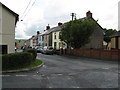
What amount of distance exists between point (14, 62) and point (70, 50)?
85.9ft

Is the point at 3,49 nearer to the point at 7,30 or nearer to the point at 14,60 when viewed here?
the point at 7,30

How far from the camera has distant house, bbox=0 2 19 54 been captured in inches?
837

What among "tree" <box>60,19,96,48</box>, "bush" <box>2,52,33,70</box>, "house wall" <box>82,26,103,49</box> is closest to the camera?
"bush" <box>2,52,33,70</box>

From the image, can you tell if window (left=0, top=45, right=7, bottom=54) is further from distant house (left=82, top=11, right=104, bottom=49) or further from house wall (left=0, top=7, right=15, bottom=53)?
distant house (left=82, top=11, right=104, bottom=49)

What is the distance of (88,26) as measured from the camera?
1507 inches

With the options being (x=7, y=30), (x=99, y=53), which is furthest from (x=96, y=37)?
(x=7, y=30)

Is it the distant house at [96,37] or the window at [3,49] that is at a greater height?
the distant house at [96,37]

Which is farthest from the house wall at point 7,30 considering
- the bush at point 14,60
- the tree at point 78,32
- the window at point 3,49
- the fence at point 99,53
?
the tree at point 78,32

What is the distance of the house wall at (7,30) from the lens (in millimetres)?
21328

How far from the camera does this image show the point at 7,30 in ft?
70.7

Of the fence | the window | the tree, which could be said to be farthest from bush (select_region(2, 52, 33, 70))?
the tree

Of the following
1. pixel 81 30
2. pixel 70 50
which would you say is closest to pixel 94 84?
pixel 81 30

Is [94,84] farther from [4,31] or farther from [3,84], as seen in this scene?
[4,31]

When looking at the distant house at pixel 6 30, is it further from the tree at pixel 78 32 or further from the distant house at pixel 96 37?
the distant house at pixel 96 37
